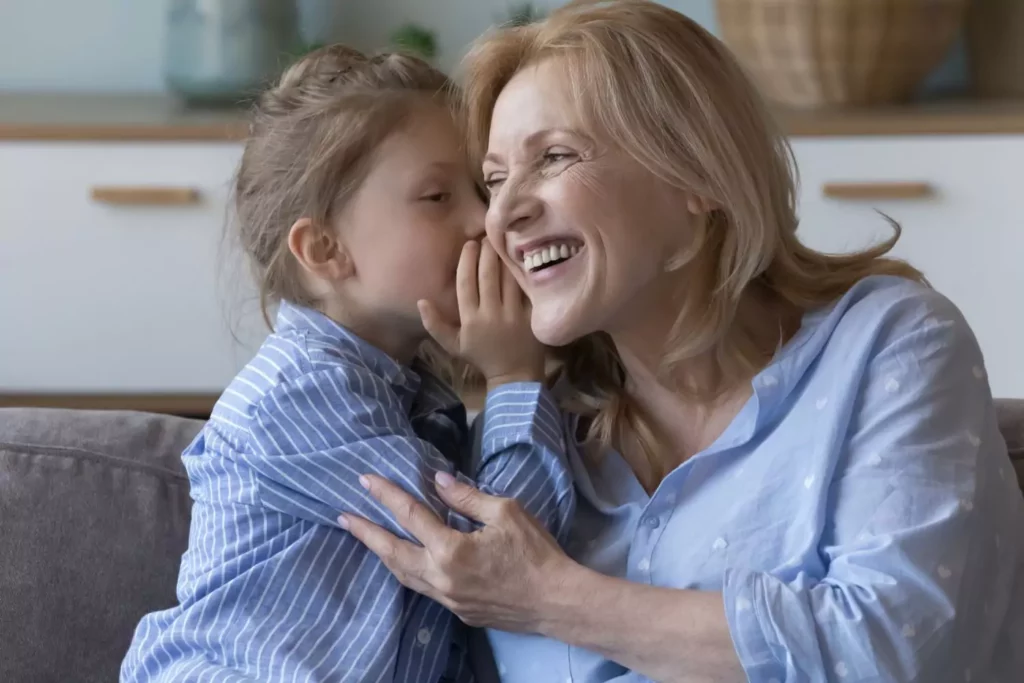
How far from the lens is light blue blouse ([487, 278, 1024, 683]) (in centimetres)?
106

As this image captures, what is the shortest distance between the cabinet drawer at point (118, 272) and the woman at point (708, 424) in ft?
4.79

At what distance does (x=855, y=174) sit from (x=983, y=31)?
71cm

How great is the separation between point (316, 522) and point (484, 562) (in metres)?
0.21

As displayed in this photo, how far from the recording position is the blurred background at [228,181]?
104 inches

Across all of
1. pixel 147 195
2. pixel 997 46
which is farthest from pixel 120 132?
pixel 997 46

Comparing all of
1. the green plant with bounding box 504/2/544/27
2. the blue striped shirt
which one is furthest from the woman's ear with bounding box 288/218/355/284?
the green plant with bounding box 504/2/544/27

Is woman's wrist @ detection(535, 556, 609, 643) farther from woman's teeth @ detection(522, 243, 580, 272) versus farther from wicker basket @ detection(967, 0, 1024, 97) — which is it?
wicker basket @ detection(967, 0, 1024, 97)

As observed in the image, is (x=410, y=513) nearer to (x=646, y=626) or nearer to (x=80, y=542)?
(x=646, y=626)

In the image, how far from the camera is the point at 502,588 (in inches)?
47.9

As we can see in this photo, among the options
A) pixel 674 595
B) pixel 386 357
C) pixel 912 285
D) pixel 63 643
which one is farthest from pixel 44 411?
pixel 912 285

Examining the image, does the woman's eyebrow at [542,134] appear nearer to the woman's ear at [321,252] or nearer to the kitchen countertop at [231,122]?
the woman's ear at [321,252]

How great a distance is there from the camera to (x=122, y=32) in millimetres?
3234

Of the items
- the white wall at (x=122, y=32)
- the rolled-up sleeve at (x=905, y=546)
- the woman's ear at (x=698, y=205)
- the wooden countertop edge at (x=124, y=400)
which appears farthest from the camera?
the white wall at (x=122, y=32)

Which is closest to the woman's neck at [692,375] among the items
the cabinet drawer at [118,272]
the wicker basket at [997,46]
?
the cabinet drawer at [118,272]
